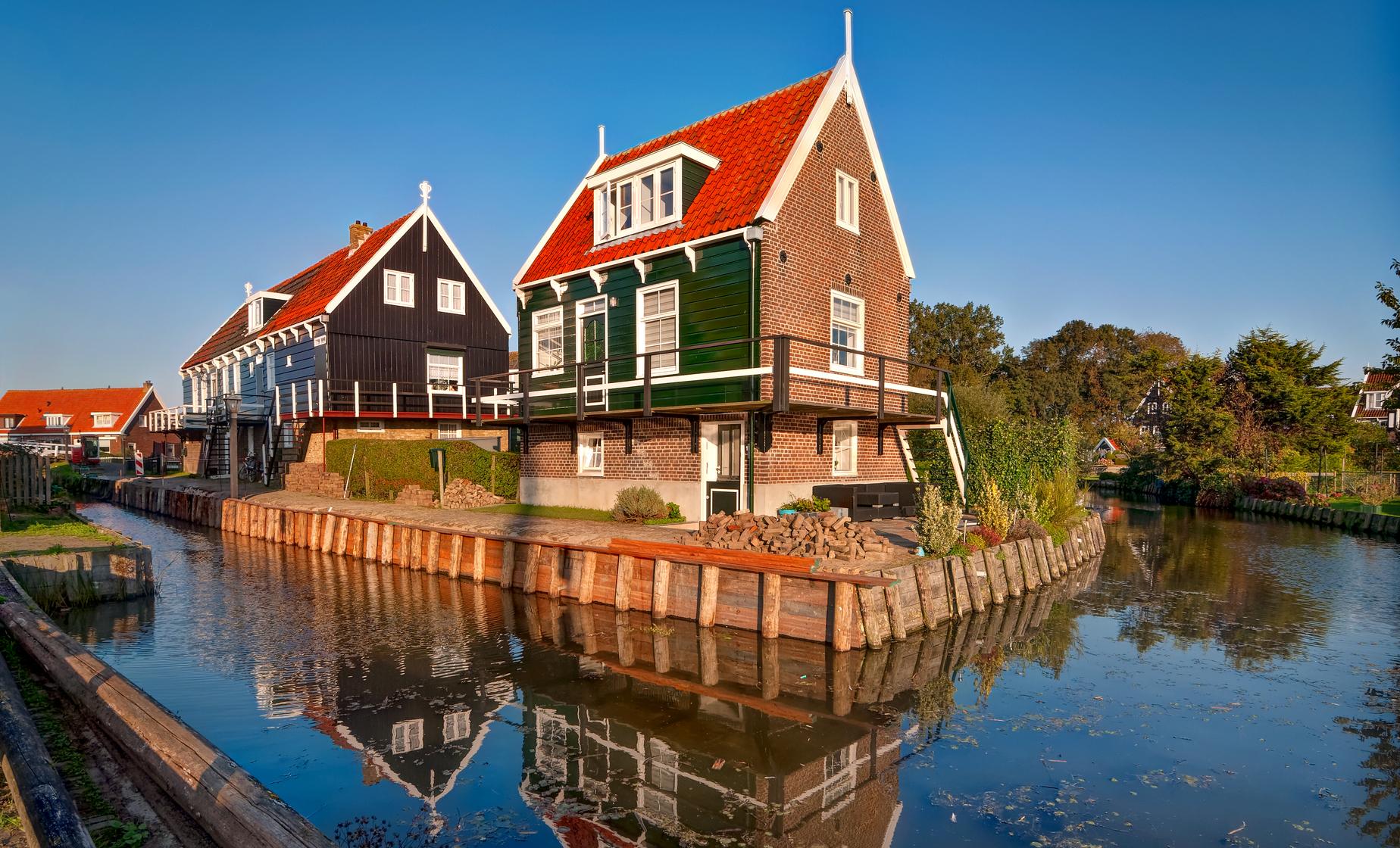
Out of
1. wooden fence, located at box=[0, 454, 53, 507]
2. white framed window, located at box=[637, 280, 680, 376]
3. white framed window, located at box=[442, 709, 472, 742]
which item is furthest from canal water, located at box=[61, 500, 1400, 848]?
wooden fence, located at box=[0, 454, 53, 507]

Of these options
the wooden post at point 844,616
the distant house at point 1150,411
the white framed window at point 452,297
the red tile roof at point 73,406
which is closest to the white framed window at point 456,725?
the wooden post at point 844,616

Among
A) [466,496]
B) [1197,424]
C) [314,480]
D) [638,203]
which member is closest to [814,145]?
[638,203]

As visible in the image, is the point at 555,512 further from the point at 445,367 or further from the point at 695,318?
the point at 445,367

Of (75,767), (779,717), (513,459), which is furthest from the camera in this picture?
(513,459)

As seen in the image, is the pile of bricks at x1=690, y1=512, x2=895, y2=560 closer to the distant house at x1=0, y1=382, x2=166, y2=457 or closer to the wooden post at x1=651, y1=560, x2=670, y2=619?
the wooden post at x1=651, y1=560, x2=670, y2=619

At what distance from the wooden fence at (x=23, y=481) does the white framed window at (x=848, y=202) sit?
27323 millimetres

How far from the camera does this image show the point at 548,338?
954 inches

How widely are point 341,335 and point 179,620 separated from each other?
68.0 ft

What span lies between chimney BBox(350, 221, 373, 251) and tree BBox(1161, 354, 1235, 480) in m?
47.8

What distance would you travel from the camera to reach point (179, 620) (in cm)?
1622

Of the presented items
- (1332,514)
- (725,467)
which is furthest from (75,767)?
(1332,514)

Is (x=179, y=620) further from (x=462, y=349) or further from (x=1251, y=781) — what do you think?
(x=462, y=349)

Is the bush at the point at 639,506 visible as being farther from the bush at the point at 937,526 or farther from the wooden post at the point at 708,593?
the bush at the point at 937,526

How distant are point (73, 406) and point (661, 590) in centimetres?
10086
